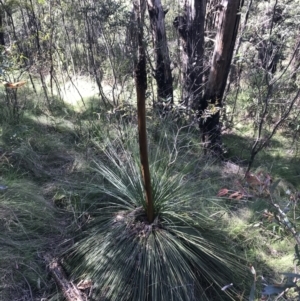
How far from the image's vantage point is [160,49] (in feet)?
16.4

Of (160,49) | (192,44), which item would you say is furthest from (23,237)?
(192,44)

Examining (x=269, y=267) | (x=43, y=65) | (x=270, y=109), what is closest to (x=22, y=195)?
(x=269, y=267)

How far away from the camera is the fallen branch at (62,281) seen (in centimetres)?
220

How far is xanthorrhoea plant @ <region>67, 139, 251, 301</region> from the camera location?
219 cm

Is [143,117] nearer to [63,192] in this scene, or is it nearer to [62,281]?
[62,281]

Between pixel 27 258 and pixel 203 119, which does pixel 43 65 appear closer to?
pixel 203 119

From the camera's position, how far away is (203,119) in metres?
4.25

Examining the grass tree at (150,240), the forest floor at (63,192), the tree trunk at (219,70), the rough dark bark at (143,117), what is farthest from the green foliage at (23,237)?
the tree trunk at (219,70)

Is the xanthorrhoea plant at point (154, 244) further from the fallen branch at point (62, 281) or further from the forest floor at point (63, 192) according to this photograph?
the forest floor at point (63, 192)

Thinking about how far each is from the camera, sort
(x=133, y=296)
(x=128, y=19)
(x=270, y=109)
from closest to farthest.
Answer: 1. (x=133, y=296)
2. (x=128, y=19)
3. (x=270, y=109)

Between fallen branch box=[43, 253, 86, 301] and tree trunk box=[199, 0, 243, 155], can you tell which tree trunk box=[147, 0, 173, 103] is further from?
fallen branch box=[43, 253, 86, 301]

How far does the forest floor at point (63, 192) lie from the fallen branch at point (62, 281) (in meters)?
0.04

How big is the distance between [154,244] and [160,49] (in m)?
3.30

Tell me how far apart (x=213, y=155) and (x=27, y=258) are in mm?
2430
